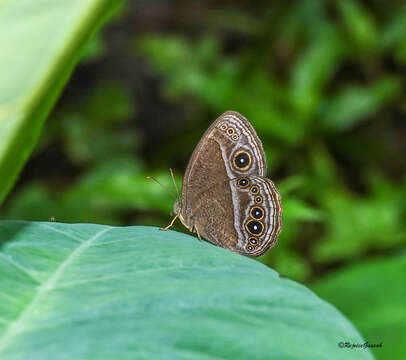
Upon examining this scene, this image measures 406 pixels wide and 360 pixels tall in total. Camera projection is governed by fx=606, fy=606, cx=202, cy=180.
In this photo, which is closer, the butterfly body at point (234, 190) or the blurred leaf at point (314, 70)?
the butterfly body at point (234, 190)

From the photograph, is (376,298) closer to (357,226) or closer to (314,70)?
(357,226)

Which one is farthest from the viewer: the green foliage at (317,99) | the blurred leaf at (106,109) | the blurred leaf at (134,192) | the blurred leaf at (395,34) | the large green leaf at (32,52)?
the blurred leaf at (106,109)

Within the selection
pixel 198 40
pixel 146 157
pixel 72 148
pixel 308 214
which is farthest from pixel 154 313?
pixel 198 40

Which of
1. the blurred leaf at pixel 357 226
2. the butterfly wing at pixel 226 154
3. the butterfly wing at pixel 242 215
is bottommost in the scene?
the butterfly wing at pixel 242 215

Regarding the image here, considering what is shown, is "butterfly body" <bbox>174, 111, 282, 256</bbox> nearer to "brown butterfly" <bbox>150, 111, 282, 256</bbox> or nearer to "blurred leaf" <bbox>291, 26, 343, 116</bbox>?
"brown butterfly" <bbox>150, 111, 282, 256</bbox>

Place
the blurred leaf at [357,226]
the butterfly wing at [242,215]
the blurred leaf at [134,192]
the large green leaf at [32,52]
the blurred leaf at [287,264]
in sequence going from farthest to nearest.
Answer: the blurred leaf at [357,226]
the blurred leaf at [287,264]
the blurred leaf at [134,192]
the butterfly wing at [242,215]
the large green leaf at [32,52]

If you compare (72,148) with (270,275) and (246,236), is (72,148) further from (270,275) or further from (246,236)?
(270,275)

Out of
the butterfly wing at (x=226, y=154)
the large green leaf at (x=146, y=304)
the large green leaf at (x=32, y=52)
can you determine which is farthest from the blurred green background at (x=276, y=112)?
the large green leaf at (x=32, y=52)

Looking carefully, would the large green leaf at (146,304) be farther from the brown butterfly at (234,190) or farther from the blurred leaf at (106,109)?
the blurred leaf at (106,109)
